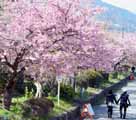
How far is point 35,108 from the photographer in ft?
62.5

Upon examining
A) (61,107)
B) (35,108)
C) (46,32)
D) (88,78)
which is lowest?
(88,78)

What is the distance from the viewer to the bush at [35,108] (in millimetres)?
18625

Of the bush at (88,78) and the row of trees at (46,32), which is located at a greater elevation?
the row of trees at (46,32)

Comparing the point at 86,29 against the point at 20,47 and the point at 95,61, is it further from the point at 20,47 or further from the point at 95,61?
the point at 95,61

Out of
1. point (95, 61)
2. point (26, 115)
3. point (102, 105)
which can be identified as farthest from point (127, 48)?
point (26, 115)

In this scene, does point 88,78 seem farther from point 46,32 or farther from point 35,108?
point 46,32

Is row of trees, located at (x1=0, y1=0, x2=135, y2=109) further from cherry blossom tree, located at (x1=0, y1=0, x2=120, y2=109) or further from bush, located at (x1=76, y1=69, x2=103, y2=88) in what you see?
bush, located at (x1=76, y1=69, x2=103, y2=88)

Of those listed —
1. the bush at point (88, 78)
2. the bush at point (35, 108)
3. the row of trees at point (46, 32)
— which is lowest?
the bush at point (88, 78)

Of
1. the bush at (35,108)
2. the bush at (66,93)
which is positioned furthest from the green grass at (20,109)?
the bush at (66,93)

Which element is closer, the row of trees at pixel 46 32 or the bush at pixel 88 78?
the row of trees at pixel 46 32

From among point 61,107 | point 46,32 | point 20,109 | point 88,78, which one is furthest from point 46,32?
point 88,78

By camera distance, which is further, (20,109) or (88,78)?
(88,78)

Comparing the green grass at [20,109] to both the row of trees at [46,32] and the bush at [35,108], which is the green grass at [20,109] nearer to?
the bush at [35,108]

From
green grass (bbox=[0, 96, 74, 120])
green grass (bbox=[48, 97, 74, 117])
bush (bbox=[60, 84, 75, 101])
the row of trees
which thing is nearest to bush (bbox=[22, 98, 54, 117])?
green grass (bbox=[0, 96, 74, 120])
